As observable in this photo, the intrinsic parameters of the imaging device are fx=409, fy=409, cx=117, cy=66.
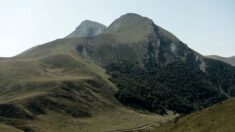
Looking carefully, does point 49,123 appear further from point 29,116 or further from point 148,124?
point 148,124

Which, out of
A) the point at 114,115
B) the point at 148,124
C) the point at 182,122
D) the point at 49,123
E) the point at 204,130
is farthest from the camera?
the point at 114,115

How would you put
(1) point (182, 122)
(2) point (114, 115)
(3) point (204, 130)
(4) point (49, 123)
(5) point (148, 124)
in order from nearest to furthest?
(3) point (204, 130)
(1) point (182, 122)
(4) point (49, 123)
(5) point (148, 124)
(2) point (114, 115)

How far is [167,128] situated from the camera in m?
91.9

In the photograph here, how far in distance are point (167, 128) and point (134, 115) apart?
10713 centimetres

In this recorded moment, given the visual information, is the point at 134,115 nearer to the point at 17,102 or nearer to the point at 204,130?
the point at 17,102

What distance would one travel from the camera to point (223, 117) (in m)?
80.5

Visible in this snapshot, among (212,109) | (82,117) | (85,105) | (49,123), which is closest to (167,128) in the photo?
(212,109)

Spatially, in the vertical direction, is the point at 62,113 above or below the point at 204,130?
above

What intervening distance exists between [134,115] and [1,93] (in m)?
65.6

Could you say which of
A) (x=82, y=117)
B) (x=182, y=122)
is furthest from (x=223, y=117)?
(x=82, y=117)

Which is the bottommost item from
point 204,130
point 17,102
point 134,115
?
point 204,130

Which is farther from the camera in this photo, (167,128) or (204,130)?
(167,128)

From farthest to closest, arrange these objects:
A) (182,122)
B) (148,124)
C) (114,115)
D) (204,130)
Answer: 1. (114,115)
2. (148,124)
3. (182,122)
4. (204,130)

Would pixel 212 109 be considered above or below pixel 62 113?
below
